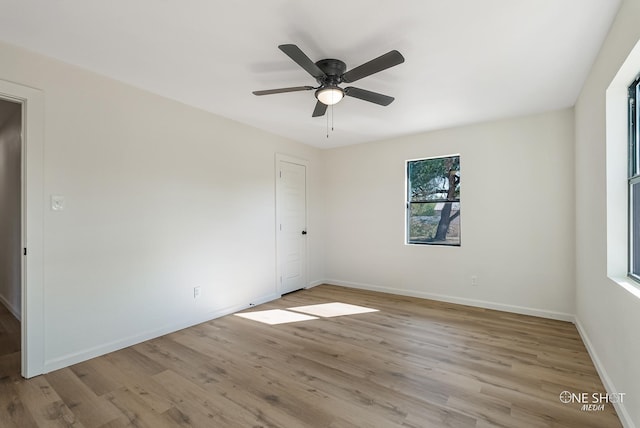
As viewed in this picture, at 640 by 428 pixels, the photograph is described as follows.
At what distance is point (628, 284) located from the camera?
73.5 inches

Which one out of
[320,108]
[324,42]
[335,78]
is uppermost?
[324,42]

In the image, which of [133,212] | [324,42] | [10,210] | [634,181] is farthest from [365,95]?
[10,210]

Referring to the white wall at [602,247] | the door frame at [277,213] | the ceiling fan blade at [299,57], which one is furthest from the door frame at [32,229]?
the white wall at [602,247]

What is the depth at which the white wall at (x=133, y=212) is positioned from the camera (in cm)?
247

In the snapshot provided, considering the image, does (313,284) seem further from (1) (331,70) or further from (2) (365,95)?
(1) (331,70)

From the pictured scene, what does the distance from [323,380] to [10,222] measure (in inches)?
172

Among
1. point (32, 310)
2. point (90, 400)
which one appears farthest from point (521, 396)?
point (32, 310)

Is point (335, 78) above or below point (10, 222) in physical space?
above

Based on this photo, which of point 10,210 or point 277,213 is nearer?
point 10,210

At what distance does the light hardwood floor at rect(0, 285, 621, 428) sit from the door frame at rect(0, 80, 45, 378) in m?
0.26

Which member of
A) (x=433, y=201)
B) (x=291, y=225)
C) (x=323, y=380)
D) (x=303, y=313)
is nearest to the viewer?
(x=323, y=380)

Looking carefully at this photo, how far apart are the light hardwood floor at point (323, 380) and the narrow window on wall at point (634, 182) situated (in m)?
0.98

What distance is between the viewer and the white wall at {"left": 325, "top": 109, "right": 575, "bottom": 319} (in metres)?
3.55

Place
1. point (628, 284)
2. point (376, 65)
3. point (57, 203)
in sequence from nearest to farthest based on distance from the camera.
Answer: point (628, 284) → point (376, 65) → point (57, 203)
